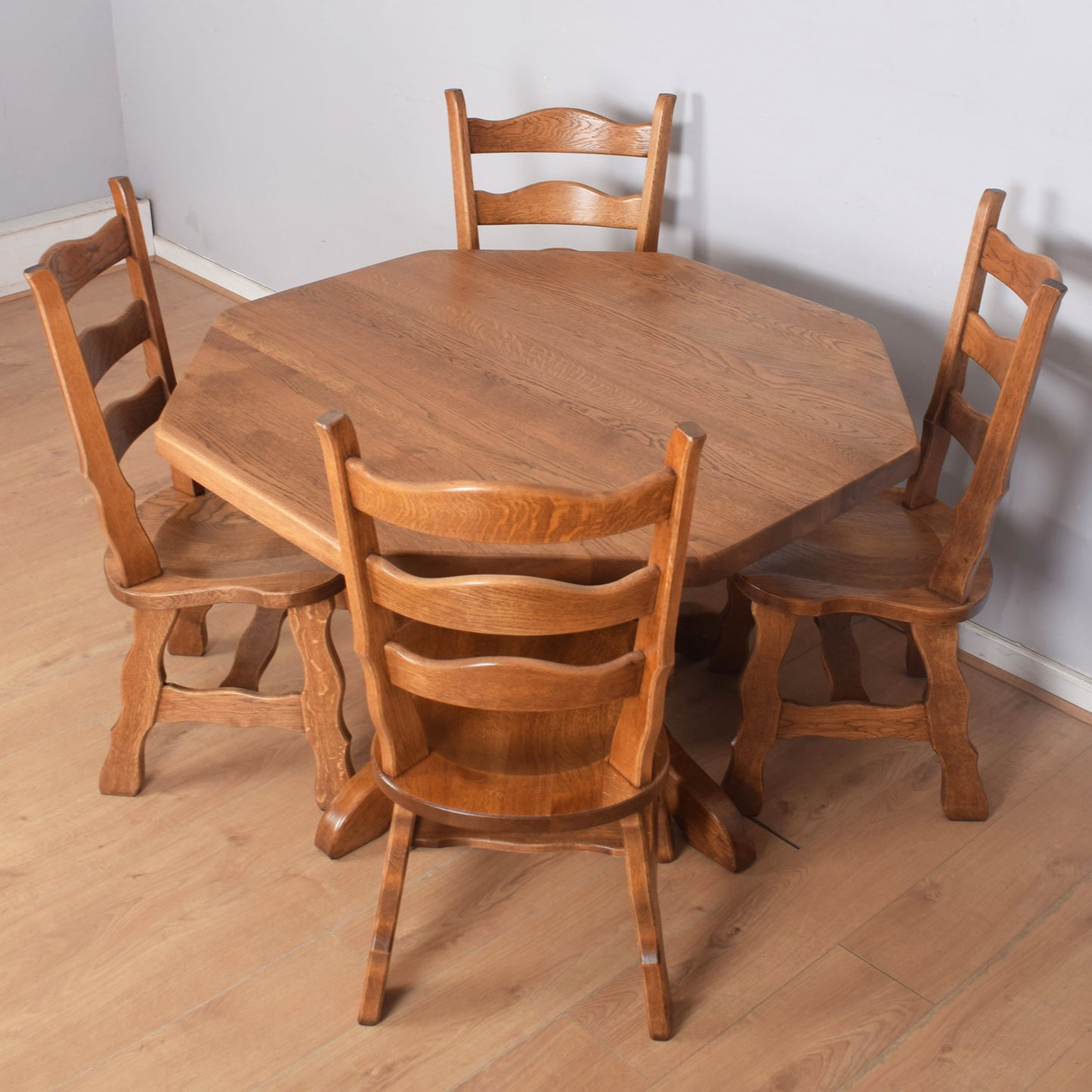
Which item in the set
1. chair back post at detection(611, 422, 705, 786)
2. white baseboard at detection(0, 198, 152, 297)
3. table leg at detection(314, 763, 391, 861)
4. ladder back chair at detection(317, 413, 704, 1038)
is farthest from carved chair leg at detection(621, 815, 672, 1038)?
white baseboard at detection(0, 198, 152, 297)

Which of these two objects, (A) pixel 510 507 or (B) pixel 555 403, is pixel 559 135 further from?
(A) pixel 510 507

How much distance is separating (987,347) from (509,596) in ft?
3.51

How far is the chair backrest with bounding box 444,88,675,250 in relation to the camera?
252 centimetres

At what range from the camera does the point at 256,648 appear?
2238mm

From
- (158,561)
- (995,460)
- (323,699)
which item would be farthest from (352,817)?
(995,460)

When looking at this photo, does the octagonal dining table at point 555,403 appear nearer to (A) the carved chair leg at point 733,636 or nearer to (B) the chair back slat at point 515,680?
(B) the chair back slat at point 515,680

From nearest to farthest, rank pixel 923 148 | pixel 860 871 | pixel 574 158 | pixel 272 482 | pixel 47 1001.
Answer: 1. pixel 272 482
2. pixel 47 1001
3. pixel 860 871
4. pixel 923 148
5. pixel 574 158

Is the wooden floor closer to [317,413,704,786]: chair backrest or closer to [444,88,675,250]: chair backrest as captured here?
[317,413,704,786]: chair backrest

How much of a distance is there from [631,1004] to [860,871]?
488 mm

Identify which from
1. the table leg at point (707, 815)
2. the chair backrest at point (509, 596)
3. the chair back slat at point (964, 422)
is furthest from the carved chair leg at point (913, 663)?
the chair backrest at point (509, 596)

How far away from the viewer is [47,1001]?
69.1 inches

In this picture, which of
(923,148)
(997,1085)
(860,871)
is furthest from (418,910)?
(923,148)

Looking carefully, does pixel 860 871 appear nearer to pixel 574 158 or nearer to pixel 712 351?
pixel 712 351

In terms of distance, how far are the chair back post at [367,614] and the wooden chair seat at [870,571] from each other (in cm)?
65
